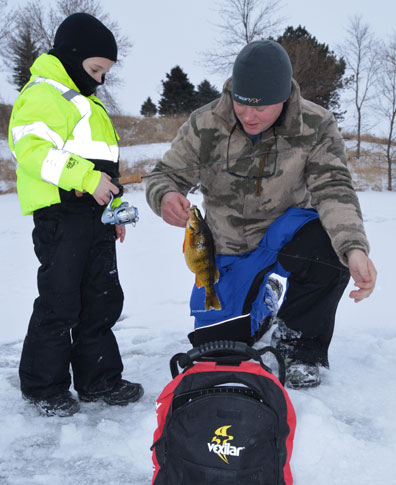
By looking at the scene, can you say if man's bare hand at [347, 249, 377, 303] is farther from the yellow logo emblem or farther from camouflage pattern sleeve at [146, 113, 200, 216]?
camouflage pattern sleeve at [146, 113, 200, 216]

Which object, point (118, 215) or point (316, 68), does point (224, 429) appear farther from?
point (316, 68)

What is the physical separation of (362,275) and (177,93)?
38523 mm

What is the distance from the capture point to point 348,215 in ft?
8.39

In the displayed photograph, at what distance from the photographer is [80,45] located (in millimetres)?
2543

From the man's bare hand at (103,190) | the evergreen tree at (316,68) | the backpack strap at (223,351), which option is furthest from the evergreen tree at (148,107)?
the backpack strap at (223,351)

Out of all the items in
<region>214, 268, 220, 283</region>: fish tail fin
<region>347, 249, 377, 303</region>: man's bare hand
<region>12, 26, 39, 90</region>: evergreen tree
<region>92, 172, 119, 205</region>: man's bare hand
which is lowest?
<region>214, 268, 220, 283</region>: fish tail fin

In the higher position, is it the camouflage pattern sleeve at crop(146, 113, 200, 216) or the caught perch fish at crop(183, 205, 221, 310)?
the camouflage pattern sleeve at crop(146, 113, 200, 216)

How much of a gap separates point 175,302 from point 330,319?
6.50ft

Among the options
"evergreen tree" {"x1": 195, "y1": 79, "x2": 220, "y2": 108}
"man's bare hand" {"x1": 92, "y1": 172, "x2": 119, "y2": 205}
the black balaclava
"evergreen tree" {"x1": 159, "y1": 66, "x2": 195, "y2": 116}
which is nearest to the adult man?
"man's bare hand" {"x1": 92, "y1": 172, "x2": 119, "y2": 205}

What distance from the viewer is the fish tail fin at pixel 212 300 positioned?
282 centimetres

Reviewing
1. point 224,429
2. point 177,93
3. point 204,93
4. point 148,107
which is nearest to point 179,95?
point 177,93

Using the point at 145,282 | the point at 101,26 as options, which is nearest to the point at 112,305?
the point at 101,26

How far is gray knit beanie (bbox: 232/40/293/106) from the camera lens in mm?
2531

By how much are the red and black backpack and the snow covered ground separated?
0.32 metres
